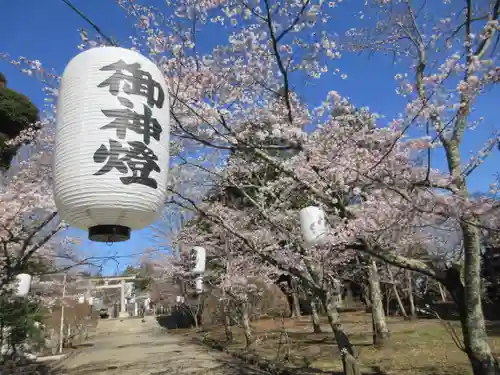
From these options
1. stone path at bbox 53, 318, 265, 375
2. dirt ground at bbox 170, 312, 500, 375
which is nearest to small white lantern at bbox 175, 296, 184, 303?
stone path at bbox 53, 318, 265, 375

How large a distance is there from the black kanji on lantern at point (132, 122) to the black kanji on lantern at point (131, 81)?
5.3 inches

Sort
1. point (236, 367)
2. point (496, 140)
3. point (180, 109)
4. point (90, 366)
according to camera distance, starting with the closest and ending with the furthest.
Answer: point (496, 140)
point (180, 109)
point (236, 367)
point (90, 366)

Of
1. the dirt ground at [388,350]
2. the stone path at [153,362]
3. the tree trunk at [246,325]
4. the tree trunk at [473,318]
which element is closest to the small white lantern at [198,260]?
the dirt ground at [388,350]

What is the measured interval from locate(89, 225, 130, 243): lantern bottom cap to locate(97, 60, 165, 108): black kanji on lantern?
3.52 ft

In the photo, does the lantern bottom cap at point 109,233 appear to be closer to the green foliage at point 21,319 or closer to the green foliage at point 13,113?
the green foliage at point 21,319

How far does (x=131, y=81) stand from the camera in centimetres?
334

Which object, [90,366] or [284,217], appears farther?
[90,366]

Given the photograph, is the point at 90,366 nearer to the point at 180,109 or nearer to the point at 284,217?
the point at 284,217

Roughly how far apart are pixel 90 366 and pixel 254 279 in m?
6.74

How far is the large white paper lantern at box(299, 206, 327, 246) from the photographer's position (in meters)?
5.35

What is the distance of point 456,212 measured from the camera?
14.8ft

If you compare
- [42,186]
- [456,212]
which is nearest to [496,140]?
[456,212]

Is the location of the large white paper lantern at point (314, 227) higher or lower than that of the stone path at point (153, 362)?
higher

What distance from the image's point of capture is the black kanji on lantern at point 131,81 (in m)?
3.27
